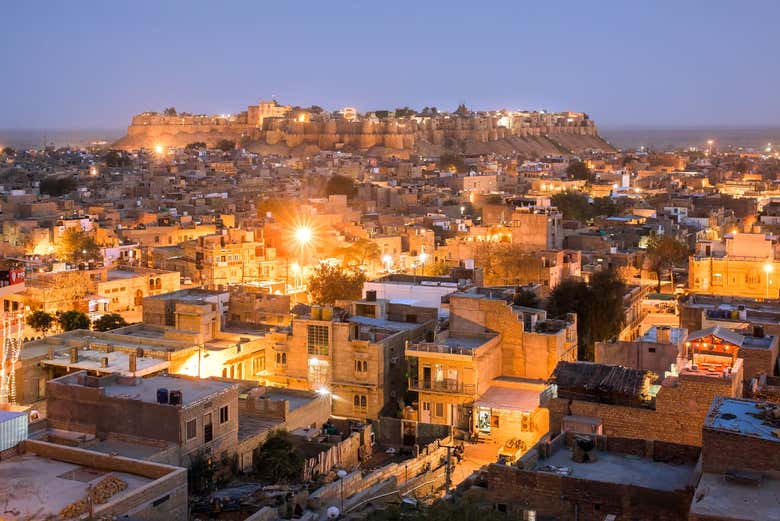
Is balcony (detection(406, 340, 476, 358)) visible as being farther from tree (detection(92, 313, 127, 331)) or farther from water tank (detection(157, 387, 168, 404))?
tree (detection(92, 313, 127, 331))

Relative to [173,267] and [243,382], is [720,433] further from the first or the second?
[173,267]

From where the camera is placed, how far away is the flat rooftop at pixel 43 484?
30.2 ft

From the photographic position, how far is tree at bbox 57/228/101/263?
101 ft

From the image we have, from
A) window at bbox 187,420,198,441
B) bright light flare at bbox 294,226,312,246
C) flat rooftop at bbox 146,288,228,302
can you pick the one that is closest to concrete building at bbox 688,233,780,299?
flat rooftop at bbox 146,288,228,302

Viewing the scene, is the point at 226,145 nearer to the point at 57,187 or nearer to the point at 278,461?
the point at 57,187

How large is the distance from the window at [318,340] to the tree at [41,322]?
7.56 meters

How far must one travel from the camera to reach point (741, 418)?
8.94m

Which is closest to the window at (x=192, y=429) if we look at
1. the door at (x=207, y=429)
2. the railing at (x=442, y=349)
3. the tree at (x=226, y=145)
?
the door at (x=207, y=429)

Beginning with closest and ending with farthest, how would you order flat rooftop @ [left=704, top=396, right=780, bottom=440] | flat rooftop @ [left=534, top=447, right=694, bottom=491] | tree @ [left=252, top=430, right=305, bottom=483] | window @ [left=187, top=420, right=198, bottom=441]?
flat rooftop @ [left=704, top=396, right=780, bottom=440]
flat rooftop @ [left=534, top=447, right=694, bottom=491]
window @ [left=187, top=420, right=198, bottom=441]
tree @ [left=252, top=430, right=305, bottom=483]

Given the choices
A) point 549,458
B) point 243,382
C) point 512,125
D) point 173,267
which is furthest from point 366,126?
point 549,458

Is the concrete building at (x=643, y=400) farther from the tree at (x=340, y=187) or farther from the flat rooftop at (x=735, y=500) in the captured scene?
the tree at (x=340, y=187)

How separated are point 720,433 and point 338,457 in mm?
7148

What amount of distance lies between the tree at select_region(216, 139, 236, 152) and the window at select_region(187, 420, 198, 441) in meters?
89.9

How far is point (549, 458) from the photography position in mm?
10219
